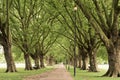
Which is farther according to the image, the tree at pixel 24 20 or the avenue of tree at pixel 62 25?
the tree at pixel 24 20

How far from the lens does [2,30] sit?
3691 cm

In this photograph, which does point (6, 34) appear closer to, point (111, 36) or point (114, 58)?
point (111, 36)

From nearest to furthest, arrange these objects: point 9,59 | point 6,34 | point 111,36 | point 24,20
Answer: point 111,36 → point 6,34 → point 9,59 → point 24,20

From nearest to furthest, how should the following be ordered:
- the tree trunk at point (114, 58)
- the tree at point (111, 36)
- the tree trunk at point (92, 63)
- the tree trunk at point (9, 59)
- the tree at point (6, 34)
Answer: the tree at point (111, 36), the tree trunk at point (114, 58), the tree at point (6, 34), the tree trunk at point (9, 59), the tree trunk at point (92, 63)

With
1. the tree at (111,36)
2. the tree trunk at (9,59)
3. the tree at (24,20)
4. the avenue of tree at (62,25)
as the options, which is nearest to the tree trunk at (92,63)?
the avenue of tree at (62,25)

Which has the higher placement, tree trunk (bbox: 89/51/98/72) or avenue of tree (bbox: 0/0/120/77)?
avenue of tree (bbox: 0/0/120/77)

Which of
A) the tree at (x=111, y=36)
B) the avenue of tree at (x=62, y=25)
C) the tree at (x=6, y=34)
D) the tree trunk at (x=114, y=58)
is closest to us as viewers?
the tree at (x=111, y=36)

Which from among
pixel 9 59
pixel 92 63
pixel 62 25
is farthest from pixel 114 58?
pixel 62 25

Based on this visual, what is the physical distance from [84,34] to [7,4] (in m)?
12.5

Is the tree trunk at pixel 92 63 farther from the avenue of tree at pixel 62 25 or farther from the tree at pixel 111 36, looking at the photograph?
the tree at pixel 111 36

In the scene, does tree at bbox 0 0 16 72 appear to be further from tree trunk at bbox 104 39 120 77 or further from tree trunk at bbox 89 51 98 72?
tree trunk at bbox 104 39 120 77

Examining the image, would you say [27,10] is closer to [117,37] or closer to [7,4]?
[7,4]

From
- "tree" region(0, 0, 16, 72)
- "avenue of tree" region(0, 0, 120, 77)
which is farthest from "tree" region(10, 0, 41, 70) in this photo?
"tree" region(0, 0, 16, 72)

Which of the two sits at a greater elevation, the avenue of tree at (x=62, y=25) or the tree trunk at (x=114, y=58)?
the avenue of tree at (x=62, y=25)
